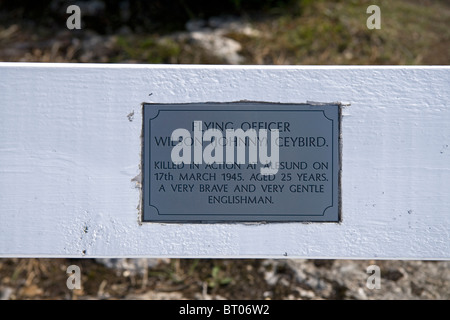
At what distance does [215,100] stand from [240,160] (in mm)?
299

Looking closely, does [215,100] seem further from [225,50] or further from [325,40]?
[325,40]

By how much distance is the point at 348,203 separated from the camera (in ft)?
7.08

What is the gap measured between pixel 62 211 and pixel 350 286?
1624mm

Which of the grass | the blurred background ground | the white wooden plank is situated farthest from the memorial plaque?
the grass

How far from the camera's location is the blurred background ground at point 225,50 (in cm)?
267

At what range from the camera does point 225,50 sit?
354 cm

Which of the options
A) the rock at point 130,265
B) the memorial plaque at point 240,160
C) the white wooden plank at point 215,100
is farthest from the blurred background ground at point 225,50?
the memorial plaque at point 240,160


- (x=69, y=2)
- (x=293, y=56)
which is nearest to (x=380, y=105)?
(x=293, y=56)

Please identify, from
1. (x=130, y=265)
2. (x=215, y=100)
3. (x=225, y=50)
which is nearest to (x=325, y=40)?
(x=225, y=50)

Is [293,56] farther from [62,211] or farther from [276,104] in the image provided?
[62,211]

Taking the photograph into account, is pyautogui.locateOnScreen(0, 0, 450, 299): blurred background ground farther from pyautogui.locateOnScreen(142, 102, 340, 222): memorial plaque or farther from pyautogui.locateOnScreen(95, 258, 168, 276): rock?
pyautogui.locateOnScreen(142, 102, 340, 222): memorial plaque

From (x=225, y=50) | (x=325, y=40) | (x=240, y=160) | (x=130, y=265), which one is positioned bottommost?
(x=130, y=265)

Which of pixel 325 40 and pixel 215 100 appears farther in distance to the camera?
pixel 325 40

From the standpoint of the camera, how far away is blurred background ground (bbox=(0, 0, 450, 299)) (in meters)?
2.67
